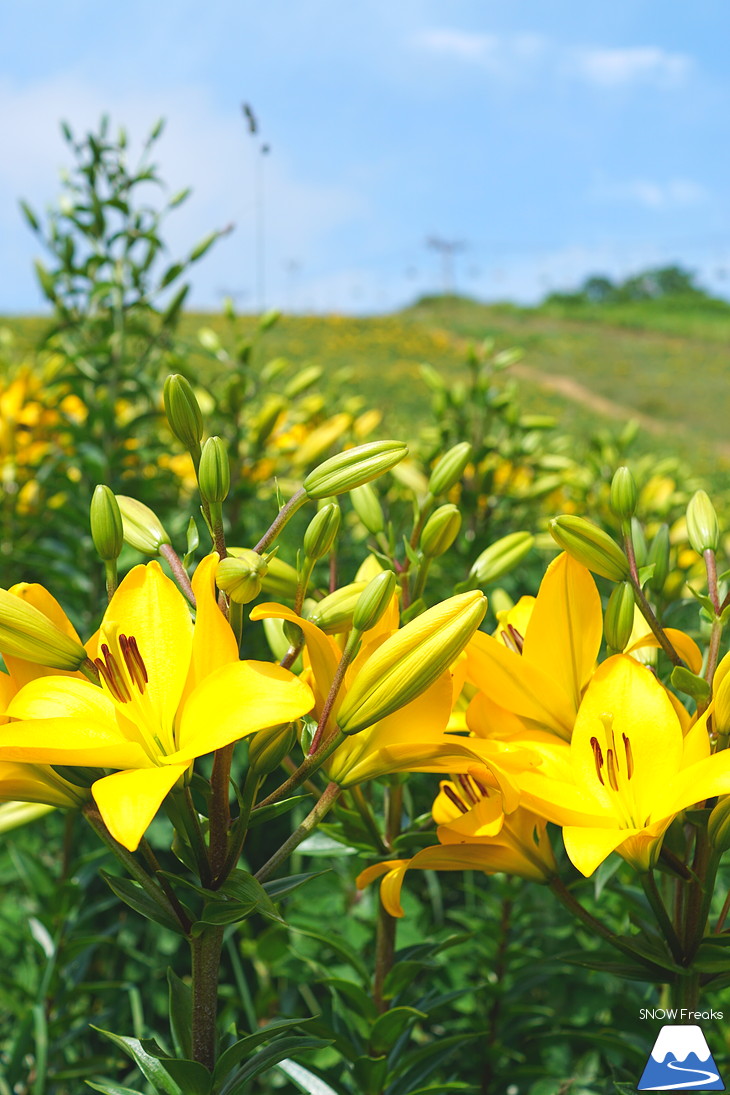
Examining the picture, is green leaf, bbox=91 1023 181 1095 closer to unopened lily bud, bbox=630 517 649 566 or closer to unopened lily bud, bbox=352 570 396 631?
unopened lily bud, bbox=352 570 396 631

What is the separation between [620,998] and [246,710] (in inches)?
39.7

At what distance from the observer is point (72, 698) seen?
1.96 ft

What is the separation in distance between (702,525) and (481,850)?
337 mm

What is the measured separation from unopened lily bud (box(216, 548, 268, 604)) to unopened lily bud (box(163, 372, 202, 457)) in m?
0.14

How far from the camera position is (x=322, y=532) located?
66 centimetres

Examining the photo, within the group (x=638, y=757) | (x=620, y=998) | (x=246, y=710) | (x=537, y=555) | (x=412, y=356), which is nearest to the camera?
(x=246, y=710)

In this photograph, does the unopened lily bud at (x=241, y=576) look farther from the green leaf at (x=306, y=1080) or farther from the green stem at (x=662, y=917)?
the green leaf at (x=306, y=1080)

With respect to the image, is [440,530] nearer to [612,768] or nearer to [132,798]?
[612,768]

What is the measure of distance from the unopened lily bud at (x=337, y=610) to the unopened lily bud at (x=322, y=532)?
0.03m

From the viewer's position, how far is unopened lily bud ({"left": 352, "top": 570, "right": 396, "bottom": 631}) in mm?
594

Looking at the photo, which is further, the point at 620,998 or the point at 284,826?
the point at 284,826

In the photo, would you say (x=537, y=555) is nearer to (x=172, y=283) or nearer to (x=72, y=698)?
(x=172, y=283)

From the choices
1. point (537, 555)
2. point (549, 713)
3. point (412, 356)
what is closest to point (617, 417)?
point (412, 356)

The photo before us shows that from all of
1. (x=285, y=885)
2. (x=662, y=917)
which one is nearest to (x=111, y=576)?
(x=285, y=885)
